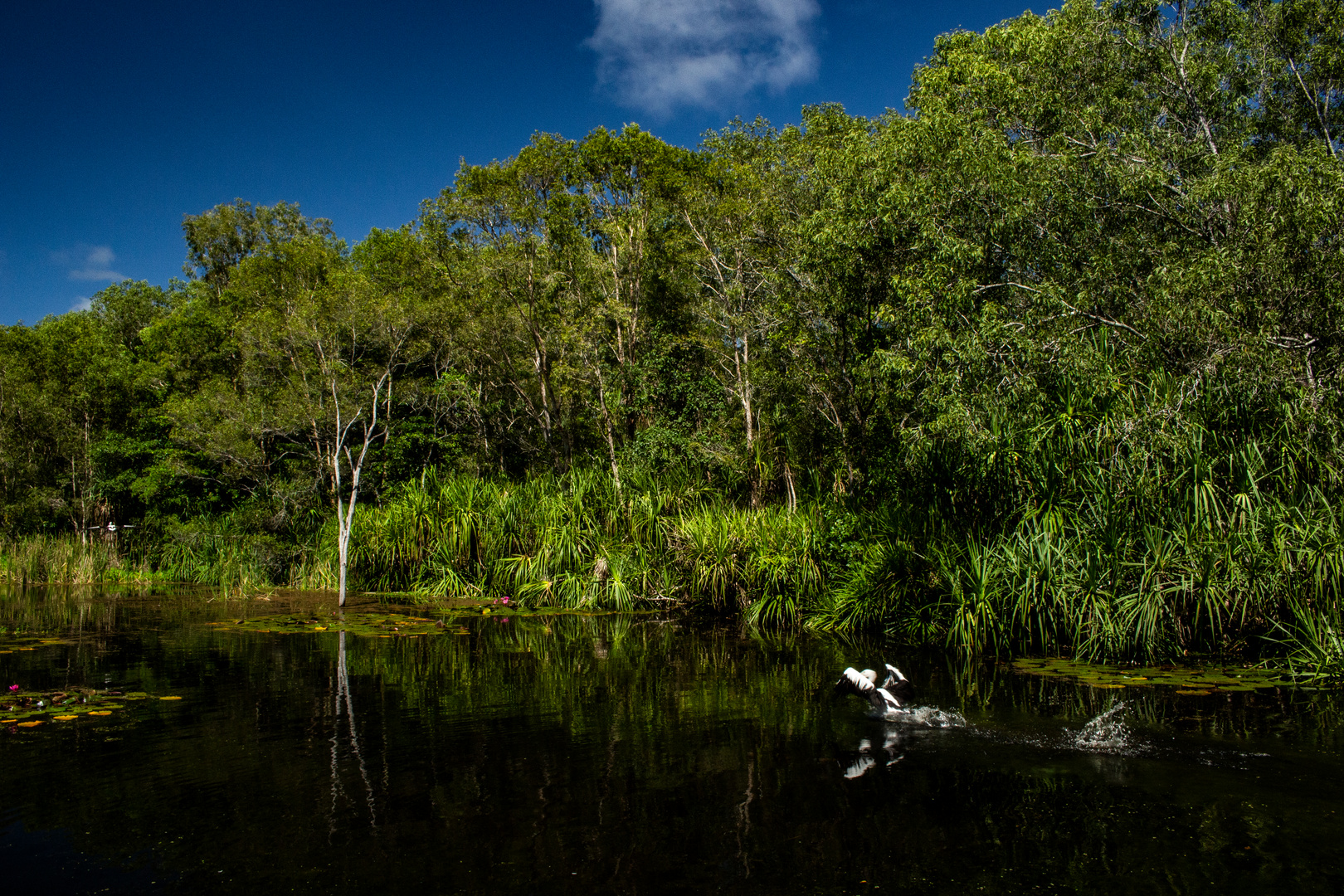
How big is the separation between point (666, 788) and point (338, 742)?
2.71 metres

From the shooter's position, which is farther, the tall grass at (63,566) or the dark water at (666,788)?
the tall grass at (63,566)

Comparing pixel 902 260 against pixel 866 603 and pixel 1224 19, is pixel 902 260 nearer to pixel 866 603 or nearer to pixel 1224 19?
pixel 866 603

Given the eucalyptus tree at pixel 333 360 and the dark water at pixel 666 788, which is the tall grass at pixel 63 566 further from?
the dark water at pixel 666 788

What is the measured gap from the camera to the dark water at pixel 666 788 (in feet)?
12.7

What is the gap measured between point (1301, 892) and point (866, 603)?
24.4ft

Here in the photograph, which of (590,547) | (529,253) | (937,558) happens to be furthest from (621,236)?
(937,558)

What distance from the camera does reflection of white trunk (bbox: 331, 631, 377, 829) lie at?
4.79 meters

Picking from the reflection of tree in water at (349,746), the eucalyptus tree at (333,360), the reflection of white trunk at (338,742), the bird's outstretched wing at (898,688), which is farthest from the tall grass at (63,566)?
the bird's outstretched wing at (898,688)

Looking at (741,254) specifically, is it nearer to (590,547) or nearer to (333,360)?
(590,547)

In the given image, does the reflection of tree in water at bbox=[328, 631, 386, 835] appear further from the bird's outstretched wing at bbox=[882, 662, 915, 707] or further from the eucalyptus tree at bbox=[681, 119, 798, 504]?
the eucalyptus tree at bbox=[681, 119, 798, 504]

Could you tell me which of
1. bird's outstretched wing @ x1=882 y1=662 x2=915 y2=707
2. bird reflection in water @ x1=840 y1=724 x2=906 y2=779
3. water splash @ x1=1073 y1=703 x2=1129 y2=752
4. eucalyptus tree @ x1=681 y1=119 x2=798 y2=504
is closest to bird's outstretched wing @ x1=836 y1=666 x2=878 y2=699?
bird's outstretched wing @ x1=882 y1=662 x2=915 y2=707

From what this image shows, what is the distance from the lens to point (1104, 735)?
5828 millimetres

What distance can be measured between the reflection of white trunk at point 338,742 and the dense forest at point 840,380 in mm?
6101

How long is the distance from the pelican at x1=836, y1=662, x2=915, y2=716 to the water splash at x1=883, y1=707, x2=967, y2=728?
6 centimetres
